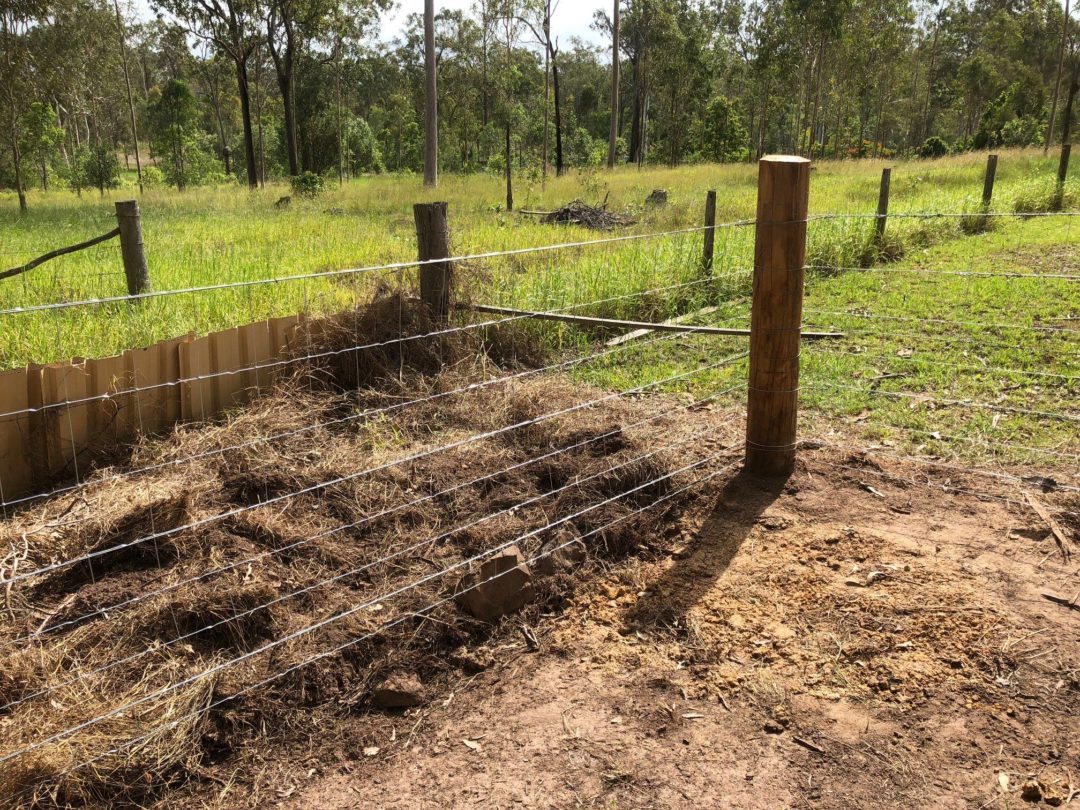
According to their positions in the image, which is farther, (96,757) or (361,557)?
(361,557)

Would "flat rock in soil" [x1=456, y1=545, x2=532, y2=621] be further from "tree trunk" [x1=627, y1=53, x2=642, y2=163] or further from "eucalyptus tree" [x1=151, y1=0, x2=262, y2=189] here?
"tree trunk" [x1=627, y1=53, x2=642, y2=163]

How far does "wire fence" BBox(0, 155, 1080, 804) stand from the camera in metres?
2.75

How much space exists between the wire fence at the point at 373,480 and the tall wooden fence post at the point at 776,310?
0.05 m

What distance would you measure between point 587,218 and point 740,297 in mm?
7342

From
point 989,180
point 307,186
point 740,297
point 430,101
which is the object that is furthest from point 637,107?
point 740,297

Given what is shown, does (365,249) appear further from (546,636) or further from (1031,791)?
(1031,791)

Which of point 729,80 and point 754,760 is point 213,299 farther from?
point 729,80

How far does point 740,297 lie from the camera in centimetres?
915

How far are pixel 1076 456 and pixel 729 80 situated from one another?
51169 millimetres

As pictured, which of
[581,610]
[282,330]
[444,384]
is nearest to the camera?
[581,610]

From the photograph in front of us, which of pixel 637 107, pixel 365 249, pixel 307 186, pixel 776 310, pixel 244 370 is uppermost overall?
pixel 637 107

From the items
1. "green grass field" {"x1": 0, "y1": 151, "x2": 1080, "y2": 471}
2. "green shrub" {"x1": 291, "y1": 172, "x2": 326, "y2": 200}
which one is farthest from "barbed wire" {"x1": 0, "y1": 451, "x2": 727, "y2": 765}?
"green shrub" {"x1": 291, "y1": 172, "x2": 326, "y2": 200}

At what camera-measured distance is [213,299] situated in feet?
22.8

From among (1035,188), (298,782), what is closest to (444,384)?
(298,782)
